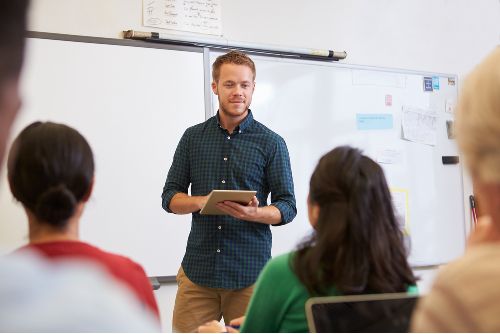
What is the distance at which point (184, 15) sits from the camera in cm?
316

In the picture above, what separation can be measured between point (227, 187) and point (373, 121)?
1.76 meters

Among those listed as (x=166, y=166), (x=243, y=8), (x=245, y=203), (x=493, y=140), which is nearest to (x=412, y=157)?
(x=243, y=8)

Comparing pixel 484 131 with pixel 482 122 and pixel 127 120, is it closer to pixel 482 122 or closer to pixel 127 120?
pixel 482 122

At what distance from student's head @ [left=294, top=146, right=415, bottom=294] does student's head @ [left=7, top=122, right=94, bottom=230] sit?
59 cm

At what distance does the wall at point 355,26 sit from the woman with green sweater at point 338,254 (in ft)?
5.96

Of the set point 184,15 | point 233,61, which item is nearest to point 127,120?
point 184,15

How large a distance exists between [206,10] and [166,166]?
980mm

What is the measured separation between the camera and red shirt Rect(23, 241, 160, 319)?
1.38 feet

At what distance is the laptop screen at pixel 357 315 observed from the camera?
1010 mm

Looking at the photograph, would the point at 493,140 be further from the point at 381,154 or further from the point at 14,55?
the point at 381,154

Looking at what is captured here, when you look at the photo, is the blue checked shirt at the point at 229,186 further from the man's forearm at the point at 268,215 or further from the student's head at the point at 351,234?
the student's head at the point at 351,234

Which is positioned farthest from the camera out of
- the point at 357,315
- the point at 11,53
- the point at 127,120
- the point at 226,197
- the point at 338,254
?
the point at 127,120

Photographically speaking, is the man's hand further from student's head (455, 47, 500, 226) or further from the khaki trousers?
student's head (455, 47, 500, 226)

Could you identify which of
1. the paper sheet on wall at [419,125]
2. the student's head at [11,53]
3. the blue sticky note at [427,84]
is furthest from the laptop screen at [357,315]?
the blue sticky note at [427,84]
